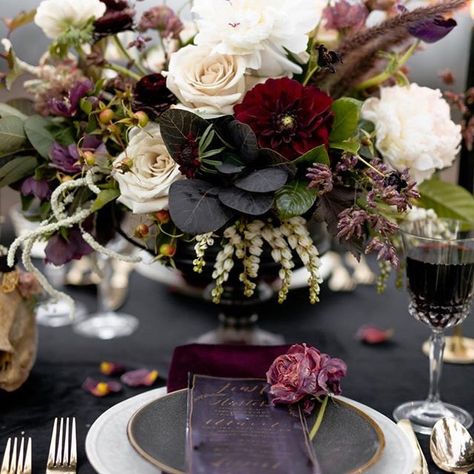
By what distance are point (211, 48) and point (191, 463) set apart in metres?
0.51

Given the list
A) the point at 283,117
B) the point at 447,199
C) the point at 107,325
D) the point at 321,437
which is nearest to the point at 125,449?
the point at 321,437

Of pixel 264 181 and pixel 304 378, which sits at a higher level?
pixel 264 181

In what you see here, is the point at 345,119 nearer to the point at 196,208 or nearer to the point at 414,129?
the point at 414,129

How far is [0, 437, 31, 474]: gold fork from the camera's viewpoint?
0.82 metres

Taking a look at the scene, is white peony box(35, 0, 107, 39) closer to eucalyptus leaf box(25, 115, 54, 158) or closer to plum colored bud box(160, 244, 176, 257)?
eucalyptus leaf box(25, 115, 54, 158)

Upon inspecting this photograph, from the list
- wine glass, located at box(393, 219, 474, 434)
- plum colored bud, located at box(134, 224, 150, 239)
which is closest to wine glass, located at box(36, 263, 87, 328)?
plum colored bud, located at box(134, 224, 150, 239)

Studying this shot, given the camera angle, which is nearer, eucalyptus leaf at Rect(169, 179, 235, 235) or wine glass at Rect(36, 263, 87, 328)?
eucalyptus leaf at Rect(169, 179, 235, 235)

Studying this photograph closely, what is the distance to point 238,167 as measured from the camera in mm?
885

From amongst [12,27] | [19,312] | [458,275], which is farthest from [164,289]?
[458,275]

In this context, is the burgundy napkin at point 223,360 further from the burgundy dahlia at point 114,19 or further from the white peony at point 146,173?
the burgundy dahlia at point 114,19

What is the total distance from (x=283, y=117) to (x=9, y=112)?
1.40 feet

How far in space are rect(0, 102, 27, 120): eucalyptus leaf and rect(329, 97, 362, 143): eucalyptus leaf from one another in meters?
0.45

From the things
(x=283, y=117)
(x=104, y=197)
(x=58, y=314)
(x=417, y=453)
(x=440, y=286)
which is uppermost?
(x=283, y=117)

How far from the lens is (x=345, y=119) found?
934 millimetres
